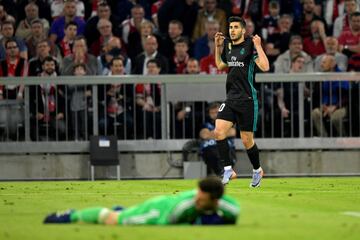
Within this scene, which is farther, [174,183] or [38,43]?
[38,43]

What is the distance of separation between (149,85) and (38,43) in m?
2.64

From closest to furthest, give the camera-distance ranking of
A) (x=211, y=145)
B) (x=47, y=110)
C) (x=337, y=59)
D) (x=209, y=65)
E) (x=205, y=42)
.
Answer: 1. (x=211, y=145)
2. (x=47, y=110)
3. (x=337, y=59)
4. (x=209, y=65)
5. (x=205, y=42)

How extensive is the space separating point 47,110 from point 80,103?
2.44 feet

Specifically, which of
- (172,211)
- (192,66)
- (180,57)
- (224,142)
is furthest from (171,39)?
(172,211)

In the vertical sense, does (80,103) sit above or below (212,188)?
above

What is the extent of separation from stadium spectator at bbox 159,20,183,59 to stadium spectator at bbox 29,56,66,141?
263 cm

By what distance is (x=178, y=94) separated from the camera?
26.0m

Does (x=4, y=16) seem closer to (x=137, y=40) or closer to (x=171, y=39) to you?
(x=137, y=40)

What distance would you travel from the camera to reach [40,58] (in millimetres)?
26375

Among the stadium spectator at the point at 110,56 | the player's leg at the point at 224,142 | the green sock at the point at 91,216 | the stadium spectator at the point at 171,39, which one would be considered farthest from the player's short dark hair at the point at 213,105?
the green sock at the point at 91,216

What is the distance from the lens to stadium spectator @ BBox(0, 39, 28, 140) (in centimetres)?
2548

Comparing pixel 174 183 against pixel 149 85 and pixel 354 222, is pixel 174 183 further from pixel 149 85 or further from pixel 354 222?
pixel 354 222

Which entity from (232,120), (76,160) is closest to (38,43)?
(76,160)

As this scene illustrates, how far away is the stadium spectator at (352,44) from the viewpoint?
2616cm
